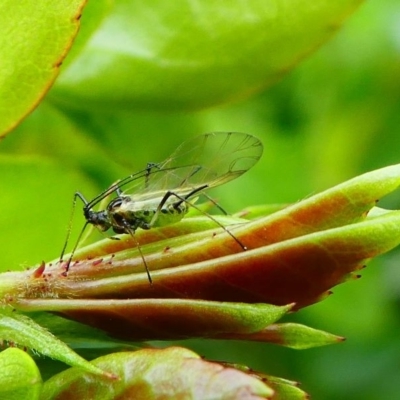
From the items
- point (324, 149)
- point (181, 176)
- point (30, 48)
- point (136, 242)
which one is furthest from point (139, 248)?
point (324, 149)

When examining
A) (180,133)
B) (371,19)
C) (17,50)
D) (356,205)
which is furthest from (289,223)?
(371,19)

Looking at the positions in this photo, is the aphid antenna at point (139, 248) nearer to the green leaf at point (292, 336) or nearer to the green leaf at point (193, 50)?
the green leaf at point (292, 336)

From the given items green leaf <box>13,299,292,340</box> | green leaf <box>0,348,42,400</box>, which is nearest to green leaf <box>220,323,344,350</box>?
green leaf <box>13,299,292,340</box>

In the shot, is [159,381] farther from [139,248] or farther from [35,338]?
[139,248]

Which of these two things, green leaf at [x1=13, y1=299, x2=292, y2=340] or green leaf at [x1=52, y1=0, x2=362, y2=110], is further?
green leaf at [x1=52, y1=0, x2=362, y2=110]

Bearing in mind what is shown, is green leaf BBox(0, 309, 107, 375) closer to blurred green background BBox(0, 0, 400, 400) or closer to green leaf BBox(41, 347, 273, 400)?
green leaf BBox(41, 347, 273, 400)

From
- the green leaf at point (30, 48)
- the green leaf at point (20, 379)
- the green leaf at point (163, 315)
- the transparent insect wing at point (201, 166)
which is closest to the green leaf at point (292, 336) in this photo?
the green leaf at point (163, 315)
